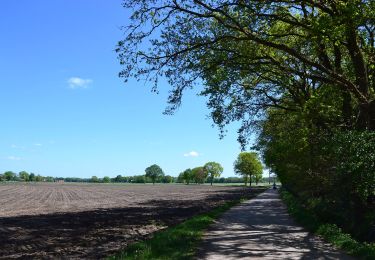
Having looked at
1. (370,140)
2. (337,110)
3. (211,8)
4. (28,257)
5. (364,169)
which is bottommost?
(28,257)

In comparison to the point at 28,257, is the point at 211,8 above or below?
above

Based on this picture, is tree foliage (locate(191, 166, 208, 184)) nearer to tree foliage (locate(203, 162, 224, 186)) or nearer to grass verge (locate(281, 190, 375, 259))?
tree foliage (locate(203, 162, 224, 186))

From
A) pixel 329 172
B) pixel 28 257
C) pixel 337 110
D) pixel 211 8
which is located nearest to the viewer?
pixel 28 257

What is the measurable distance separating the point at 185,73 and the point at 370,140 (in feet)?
23.2

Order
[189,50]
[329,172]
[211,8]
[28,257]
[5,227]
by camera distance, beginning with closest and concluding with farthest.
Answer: [28,257] < [211,8] < [189,50] < [329,172] < [5,227]

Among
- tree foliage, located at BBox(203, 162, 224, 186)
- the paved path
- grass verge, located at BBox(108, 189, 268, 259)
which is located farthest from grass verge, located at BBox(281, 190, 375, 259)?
tree foliage, located at BBox(203, 162, 224, 186)

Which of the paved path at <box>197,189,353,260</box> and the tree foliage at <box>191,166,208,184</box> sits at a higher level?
the tree foliage at <box>191,166,208,184</box>

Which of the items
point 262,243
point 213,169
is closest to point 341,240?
point 262,243

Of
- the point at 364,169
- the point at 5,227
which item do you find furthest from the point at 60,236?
the point at 364,169

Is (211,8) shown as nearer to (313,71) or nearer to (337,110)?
(313,71)

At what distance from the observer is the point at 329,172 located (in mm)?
17594

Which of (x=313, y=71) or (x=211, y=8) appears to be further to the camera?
(x=313, y=71)

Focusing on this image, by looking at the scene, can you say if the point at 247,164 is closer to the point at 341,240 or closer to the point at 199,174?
the point at 199,174

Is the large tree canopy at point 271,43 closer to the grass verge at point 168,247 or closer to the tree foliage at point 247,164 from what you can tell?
the grass verge at point 168,247
